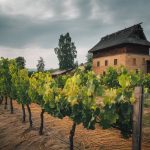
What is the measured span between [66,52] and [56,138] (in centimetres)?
5717

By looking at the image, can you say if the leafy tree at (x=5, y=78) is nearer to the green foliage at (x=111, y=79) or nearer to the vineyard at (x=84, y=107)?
the vineyard at (x=84, y=107)

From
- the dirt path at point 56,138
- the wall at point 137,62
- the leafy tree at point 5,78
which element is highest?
the wall at point 137,62

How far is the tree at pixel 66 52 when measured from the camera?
2603 inches

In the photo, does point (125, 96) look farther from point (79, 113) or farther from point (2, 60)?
point (2, 60)

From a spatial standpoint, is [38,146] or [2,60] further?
[2,60]

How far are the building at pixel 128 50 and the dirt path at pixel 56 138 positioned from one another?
27147 mm

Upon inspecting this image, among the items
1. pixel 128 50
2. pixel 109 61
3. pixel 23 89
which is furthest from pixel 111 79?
pixel 109 61

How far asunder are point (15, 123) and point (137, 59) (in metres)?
29.1

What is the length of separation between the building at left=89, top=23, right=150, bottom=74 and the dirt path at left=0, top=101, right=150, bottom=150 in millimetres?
27147

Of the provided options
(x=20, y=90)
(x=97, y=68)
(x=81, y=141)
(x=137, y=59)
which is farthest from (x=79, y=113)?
(x=97, y=68)

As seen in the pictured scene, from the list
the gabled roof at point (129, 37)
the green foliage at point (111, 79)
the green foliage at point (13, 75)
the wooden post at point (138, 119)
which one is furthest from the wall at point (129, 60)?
the wooden post at point (138, 119)

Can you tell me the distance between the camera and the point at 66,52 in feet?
220

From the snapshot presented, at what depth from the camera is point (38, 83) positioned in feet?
38.5

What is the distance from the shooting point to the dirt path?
370 inches
